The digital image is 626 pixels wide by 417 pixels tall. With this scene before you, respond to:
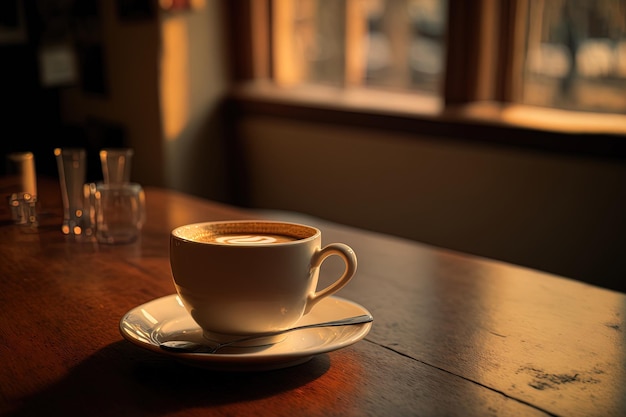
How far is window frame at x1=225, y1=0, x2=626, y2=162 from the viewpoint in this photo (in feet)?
7.84

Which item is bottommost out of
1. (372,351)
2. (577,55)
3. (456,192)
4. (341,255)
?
(456,192)

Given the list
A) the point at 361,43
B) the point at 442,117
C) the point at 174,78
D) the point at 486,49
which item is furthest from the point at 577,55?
the point at 174,78

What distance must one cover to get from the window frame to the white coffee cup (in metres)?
1.76

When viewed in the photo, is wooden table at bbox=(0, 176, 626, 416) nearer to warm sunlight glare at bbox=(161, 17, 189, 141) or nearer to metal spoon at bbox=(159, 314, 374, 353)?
metal spoon at bbox=(159, 314, 374, 353)

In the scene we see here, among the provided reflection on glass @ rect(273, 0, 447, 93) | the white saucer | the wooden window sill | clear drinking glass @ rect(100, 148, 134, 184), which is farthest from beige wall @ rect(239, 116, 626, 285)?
the white saucer

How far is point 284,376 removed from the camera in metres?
0.73

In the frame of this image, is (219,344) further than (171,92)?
No

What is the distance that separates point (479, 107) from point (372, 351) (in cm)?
210

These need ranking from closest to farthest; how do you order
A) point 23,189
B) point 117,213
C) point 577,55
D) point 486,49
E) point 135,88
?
1. point 117,213
2. point 23,189
3. point 577,55
4. point 486,49
5. point 135,88

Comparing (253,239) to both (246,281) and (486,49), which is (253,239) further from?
(486,49)

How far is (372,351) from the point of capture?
0.81 m

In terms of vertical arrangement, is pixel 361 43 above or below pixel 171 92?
above

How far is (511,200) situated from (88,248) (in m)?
1.65

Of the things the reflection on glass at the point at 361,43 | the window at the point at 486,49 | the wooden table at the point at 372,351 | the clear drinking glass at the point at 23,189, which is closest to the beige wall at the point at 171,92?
the reflection on glass at the point at 361,43
